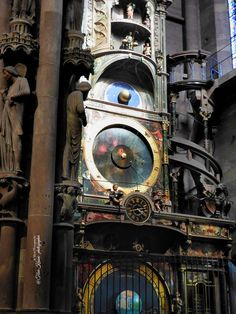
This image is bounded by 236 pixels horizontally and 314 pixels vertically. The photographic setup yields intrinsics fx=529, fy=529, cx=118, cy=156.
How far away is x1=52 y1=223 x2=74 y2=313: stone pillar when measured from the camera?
19.1 feet

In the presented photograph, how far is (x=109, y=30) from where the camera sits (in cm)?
1780

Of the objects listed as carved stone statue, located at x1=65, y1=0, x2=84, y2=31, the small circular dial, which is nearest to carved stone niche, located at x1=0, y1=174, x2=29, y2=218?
carved stone statue, located at x1=65, y1=0, x2=84, y2=31

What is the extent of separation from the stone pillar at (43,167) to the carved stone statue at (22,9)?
0.15m

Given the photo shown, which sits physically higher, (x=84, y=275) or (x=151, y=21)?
(x=151, y=21)

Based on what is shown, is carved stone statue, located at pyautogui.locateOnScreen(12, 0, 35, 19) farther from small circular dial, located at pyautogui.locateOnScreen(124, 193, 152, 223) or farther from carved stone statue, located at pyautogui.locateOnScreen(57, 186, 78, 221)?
small circular dial, located at pyautogui.locateOnScreen(124, 193, 152, 223)

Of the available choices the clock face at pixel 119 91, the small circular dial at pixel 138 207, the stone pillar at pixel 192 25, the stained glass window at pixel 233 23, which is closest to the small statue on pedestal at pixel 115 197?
the small circular dial at pixel 138 207

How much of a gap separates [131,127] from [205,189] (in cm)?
320

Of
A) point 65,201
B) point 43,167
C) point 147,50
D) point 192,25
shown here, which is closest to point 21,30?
point 43,167

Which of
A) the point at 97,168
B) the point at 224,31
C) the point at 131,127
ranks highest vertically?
the point at 224,31

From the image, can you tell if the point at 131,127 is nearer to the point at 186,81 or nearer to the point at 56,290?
the point at 186,81

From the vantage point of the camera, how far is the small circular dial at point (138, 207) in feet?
48.6

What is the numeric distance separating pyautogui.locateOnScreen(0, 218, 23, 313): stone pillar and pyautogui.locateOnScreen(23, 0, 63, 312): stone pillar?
15cm

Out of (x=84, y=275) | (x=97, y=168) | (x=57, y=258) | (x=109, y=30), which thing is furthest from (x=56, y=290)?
(x=109, y=30)

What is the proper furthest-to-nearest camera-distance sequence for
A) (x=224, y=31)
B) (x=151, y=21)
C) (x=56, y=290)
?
(x=224, y=31)
(x=151, y=21)
(x=56, y=290)
